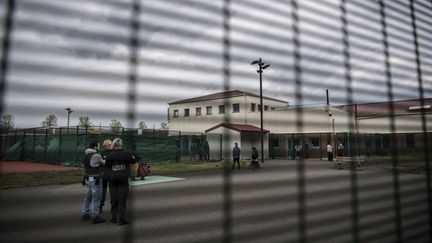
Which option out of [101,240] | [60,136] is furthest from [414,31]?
[60,136]

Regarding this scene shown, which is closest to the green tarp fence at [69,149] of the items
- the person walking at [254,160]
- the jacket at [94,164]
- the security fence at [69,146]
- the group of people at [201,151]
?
the security fence at [69,146]

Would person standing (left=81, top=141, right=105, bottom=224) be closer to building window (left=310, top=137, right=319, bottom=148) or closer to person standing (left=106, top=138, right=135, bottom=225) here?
person standing (left=106, top=138, right=135, bottom=225)

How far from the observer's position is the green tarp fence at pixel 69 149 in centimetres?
1554

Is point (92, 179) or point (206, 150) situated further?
point (206, 150)

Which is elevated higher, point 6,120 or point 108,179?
point 6,120

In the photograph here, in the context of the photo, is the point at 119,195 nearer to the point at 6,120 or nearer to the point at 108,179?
the point at 108,179

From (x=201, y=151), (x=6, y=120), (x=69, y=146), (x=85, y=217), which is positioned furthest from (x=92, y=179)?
(x=201, y=151)

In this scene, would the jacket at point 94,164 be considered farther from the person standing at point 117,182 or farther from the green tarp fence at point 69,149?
the green tarp fence at point 69,149

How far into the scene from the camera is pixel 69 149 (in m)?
16.1

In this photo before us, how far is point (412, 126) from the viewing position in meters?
2.96

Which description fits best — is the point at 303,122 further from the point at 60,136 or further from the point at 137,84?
the point at 60,136

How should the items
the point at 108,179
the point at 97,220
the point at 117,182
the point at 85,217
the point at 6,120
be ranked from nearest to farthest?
the point at 6,120, the point at 117,182, the point at 108,179, the point at 97,220, the point at 85,217

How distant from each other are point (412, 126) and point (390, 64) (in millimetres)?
942

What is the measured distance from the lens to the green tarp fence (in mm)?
15539
